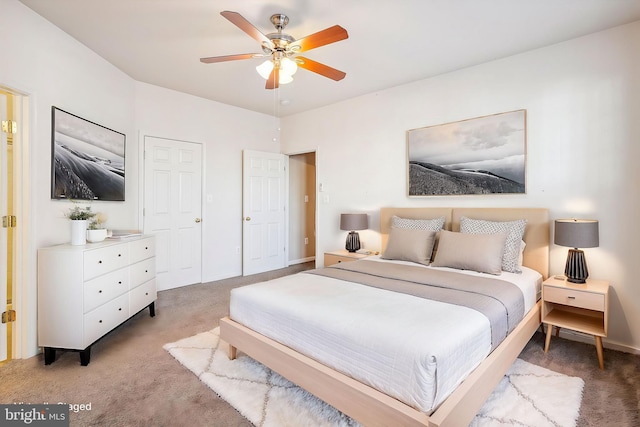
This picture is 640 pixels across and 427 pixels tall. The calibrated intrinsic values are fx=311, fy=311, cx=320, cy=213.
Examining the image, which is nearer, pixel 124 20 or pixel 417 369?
pixel 417 369

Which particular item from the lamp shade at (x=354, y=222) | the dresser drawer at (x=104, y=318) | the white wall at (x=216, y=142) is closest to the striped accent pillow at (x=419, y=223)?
the lamp shade at (x=354, y=222)

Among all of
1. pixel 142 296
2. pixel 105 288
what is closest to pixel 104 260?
pixel 105 288

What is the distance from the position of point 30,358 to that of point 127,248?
99 cm

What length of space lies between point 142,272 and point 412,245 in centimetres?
265

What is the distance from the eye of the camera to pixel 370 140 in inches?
162

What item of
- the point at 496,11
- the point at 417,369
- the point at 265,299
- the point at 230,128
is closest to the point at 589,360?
the point at 417,369

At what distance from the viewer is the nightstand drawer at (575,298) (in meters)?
2.23

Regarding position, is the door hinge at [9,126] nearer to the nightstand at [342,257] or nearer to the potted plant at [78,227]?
the potted plant at [78,227]

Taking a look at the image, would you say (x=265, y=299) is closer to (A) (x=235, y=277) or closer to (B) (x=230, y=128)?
(A) (x=235, y=277)

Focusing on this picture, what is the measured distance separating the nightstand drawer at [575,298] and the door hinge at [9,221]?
159 inches

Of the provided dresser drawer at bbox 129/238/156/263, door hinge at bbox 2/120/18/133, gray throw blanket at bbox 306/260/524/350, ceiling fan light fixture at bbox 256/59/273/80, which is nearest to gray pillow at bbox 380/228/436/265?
gray throw blanket at bbox 306/260/524/350

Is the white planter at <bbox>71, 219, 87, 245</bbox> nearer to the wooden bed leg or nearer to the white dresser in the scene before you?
the white dresser

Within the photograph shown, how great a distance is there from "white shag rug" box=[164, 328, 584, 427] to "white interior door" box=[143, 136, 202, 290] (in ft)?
6.77

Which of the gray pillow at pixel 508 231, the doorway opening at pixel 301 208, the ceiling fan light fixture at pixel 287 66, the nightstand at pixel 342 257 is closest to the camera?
the ceiling fan light fixture at pixel 287 66
